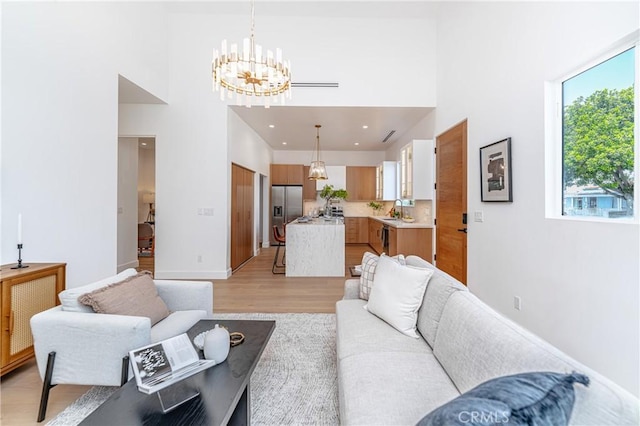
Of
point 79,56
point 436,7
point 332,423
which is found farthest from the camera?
point 436,7

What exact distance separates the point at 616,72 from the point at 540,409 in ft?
7.93

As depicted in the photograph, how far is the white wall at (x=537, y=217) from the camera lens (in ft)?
5.80

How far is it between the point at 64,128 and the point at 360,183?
6.85 m

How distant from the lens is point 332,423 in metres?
1.58

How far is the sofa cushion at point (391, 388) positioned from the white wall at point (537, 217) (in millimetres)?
1347

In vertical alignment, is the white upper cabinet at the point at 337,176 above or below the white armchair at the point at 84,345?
above

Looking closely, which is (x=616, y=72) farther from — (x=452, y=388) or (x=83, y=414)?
(x=83, y=414)

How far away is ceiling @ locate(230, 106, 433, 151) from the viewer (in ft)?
15.9

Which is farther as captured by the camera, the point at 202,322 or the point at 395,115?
the point at 395,115

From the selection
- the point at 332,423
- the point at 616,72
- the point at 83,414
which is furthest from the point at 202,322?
the point at 616,72

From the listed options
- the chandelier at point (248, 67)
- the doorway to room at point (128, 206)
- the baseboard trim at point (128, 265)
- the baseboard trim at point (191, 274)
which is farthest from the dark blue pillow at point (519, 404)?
the baseboard trim at point (128, 265)

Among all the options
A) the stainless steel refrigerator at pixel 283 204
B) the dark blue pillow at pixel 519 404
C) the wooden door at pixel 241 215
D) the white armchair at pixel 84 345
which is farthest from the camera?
the stainless steel refrigerator at pixel 283 204

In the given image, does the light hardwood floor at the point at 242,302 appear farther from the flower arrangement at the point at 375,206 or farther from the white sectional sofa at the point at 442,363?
the flower arrangement at the point at 375,206

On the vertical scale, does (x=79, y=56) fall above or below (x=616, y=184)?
above
